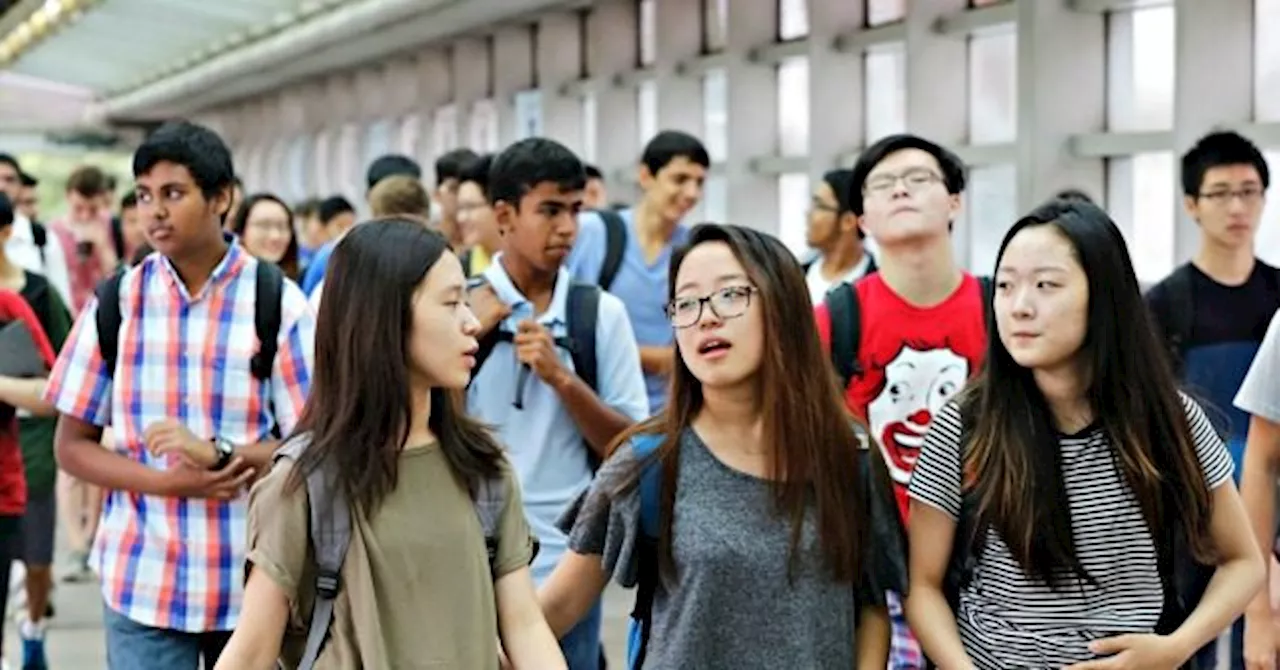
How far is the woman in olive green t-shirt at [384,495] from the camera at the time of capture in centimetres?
389

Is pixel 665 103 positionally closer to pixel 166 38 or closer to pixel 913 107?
pixel 913 107

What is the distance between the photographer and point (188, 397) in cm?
521

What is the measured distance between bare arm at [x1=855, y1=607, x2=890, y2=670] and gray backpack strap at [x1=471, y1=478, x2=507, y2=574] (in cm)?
63

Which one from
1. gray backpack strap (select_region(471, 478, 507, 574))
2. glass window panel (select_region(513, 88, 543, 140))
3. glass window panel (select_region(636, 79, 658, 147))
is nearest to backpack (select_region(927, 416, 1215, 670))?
gray backpack strap (select_region(471, 478, 507, 574))

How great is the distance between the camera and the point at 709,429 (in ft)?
13.4

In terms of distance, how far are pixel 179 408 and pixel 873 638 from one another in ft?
5.99

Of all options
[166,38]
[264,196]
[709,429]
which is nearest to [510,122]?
[166,38]

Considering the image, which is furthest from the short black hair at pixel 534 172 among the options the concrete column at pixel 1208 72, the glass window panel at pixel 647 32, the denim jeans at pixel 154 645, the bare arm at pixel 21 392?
the glass window panel at pixel 647 32

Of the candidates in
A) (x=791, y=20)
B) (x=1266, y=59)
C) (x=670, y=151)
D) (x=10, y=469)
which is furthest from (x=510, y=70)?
(x=10, y=469)

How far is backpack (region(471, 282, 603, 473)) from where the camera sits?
5.73 meters

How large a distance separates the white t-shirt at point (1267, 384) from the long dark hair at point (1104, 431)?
0.96 metres

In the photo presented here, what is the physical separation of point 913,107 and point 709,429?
8.84 meters

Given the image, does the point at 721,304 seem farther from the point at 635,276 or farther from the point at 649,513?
the point at 635,276

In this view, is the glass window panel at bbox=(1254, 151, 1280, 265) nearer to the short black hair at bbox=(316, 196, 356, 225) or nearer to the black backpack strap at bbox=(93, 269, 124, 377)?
the short black hair at bbox=(316, 196, 356, 225)
